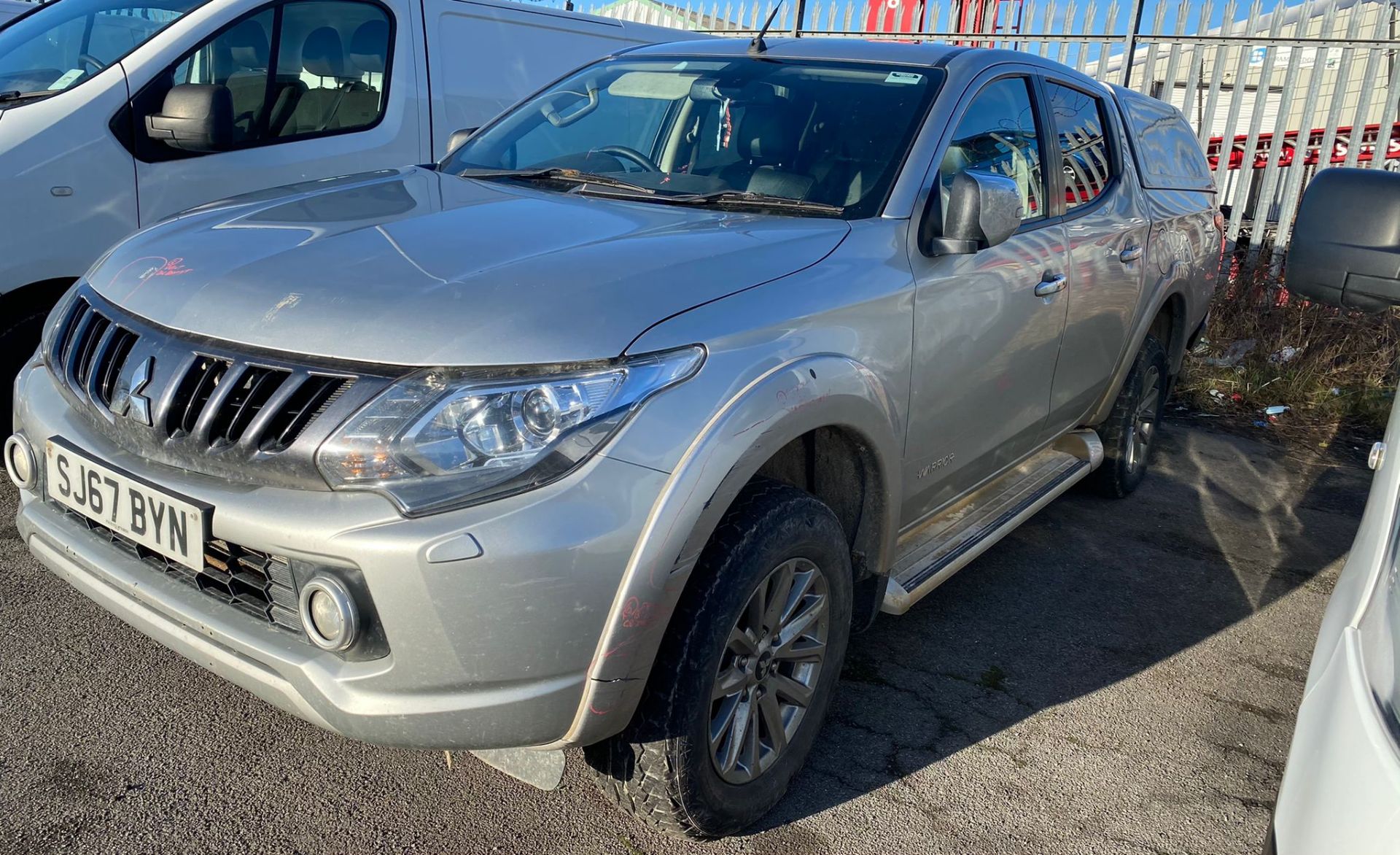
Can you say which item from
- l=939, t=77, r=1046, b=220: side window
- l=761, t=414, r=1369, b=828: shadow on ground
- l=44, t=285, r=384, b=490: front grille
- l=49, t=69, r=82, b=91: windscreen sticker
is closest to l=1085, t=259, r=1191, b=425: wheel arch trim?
l=761, t=414, r=1369, b=828: shadow on ground

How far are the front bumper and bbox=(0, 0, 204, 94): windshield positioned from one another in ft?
8.74

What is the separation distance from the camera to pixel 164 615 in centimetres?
200

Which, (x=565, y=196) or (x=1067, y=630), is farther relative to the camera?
(x=1067, y=630)

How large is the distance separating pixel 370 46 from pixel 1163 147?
339 cm

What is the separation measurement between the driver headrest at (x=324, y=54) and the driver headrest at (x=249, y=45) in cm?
19

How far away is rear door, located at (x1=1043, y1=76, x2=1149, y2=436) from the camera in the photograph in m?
3.46

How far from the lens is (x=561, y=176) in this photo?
9.77ft

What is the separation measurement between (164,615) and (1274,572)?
3.72 meters

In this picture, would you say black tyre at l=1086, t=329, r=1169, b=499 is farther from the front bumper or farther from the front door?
the front bumper

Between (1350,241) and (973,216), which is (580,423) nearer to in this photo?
(973,216)

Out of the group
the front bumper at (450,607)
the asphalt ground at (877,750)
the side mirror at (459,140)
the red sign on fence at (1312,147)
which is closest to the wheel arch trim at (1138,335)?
the asphalt ground at (877,750)

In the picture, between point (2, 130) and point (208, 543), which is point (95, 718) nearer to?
point (208, 543)

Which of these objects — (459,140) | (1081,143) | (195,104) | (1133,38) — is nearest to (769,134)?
(459,140)

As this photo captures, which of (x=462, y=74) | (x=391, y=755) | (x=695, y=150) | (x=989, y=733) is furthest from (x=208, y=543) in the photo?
(x=462, y=74)
